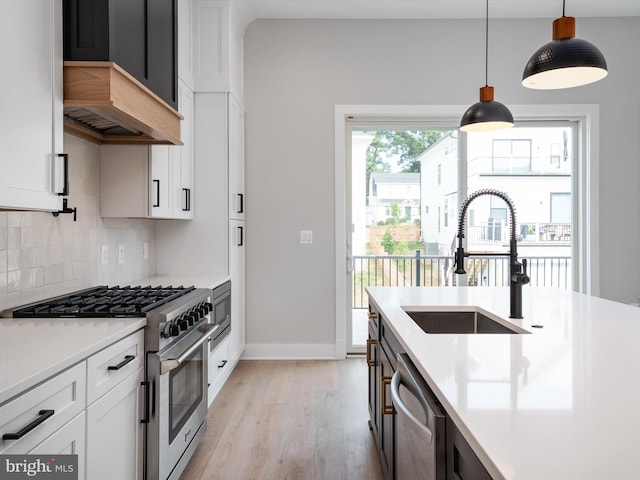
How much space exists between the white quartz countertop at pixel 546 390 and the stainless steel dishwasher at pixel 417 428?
54 millimetres

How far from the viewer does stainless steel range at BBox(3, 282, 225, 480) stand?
1721mm

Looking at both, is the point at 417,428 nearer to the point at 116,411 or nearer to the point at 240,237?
the point at 116,411

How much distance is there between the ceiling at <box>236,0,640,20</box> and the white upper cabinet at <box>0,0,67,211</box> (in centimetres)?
244

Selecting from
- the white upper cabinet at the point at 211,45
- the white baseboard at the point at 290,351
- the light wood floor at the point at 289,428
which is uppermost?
the white upper cabinet at the point at 211,45

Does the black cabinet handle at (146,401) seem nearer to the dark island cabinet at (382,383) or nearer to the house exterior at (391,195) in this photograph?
the dark island cabinet at (382,383)

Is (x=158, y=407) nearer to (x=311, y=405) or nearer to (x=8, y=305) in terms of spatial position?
(x=8, y=305)

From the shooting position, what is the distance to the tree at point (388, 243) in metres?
4.24

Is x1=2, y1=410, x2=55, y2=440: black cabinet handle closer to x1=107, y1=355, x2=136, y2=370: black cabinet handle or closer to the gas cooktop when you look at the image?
x1=107, y1=355, x2=136, y2=370: black cabinet handle

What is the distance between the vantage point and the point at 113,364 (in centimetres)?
150

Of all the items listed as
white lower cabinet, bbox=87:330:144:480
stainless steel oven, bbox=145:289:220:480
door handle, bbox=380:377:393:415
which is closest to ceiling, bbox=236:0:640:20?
stainless steel oven, bbox=145:289:220:480

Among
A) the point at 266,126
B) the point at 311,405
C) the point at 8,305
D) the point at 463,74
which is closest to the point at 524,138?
the point at 463,74

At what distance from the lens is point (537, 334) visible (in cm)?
144

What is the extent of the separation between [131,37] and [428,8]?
9.54ft

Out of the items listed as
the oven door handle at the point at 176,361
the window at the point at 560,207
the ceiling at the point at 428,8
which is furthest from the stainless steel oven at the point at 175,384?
the window at the point at 560,207
